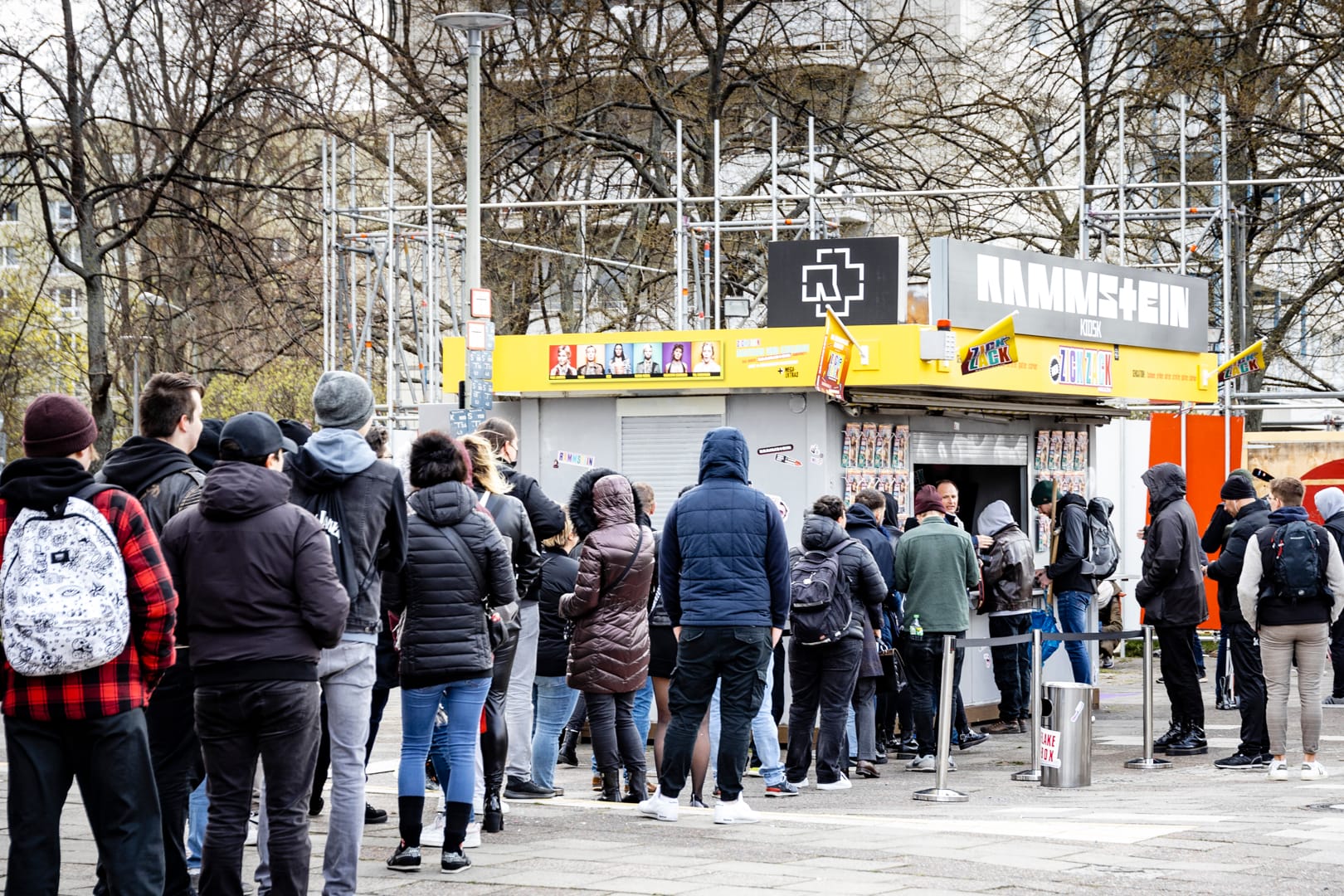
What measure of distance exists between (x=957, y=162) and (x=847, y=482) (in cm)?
1667

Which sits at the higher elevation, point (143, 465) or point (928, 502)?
point (143, 465)

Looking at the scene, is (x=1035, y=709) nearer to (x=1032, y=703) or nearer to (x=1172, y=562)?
(x=1032, y=703)

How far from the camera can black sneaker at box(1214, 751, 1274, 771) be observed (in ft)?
36.3

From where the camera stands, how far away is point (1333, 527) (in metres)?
13.8

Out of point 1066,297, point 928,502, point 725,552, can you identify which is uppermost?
point 1066,297

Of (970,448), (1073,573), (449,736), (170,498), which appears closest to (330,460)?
(170,498)

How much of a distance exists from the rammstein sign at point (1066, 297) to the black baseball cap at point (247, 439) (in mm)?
7726

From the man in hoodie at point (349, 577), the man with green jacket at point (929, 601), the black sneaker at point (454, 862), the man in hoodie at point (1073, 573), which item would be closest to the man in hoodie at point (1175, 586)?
the man with green jacket at point (929, 601)

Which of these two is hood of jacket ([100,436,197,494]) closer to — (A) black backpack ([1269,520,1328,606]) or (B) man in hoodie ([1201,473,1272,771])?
(A) black backpack ([1269,520,1328,606])

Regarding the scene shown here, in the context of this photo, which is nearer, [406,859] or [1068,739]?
[406,859]

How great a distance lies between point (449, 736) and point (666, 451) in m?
6.52

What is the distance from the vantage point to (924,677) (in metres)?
11.4

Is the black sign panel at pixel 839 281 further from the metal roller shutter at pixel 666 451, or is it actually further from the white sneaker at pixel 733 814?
the white sneaker at pixel 733 814

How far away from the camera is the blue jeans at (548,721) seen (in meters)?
9.37
